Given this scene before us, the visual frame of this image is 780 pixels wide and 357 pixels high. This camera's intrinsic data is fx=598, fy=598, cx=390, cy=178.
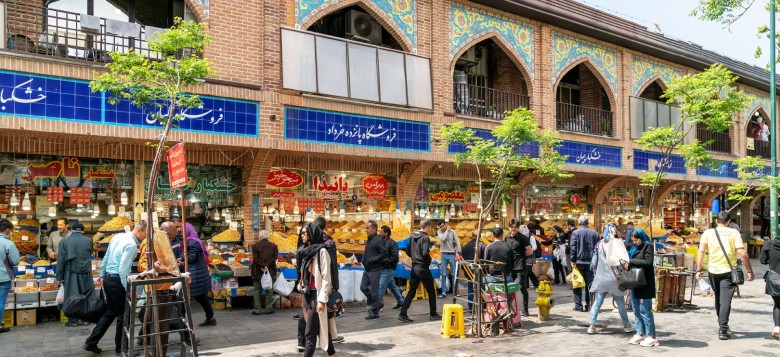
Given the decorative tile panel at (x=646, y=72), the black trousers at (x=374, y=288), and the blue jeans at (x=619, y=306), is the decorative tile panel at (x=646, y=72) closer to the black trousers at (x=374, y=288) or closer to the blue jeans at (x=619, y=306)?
the blue jeans at (x=619, y=306)

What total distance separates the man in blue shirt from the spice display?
5064 millimetres

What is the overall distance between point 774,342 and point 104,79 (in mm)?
10106

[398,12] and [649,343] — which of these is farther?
[398,12]

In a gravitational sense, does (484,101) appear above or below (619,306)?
above

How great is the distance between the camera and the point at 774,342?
8.85 meters

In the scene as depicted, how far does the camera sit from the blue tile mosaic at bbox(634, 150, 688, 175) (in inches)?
868

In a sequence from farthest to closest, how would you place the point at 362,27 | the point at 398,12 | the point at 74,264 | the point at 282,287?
the point at 362,27
the point at 398,12
the point at 282,287
the point at 74,264

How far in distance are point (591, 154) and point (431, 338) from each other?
13036 mm

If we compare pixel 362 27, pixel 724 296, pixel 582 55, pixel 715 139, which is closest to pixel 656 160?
pixel 715 139

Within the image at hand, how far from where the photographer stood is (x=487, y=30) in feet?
57.3

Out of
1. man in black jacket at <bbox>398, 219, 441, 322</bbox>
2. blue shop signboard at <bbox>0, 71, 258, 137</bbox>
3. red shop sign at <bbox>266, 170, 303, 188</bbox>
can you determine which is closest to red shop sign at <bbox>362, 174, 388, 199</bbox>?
red shop sign at <bbox>266, 170, 303, 188</bbox>

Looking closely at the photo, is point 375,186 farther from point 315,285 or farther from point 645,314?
point 315,285

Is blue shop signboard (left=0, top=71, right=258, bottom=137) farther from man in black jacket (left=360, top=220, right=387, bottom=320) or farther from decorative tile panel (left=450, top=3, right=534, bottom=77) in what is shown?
decorative tile panel (left=450, top=3, right=534, bottom=77)

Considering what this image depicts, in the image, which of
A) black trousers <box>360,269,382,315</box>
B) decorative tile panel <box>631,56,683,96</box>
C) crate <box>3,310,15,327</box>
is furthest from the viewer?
decorative tile panel <box>631,56,683,96</box>
